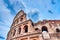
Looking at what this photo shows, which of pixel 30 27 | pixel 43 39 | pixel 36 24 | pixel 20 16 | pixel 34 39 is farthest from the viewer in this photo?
pixel 20 16

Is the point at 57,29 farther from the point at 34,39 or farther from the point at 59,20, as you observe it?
the point at 34,39

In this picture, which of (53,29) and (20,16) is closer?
(53,29)

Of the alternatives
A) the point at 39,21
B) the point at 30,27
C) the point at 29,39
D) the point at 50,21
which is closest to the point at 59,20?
the point at 50,21

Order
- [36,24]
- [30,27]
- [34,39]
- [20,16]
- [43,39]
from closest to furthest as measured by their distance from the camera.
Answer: [43,39]
[34,39]
[30,27]
[36,24]
[20,16]

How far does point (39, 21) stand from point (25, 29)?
3.49 m

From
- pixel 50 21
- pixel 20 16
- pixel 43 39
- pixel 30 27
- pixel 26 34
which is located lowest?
pixel 43 39

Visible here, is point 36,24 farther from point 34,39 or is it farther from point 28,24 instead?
point 34,39

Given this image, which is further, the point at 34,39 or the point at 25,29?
the point at 25,29

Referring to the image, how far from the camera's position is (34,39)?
21.0 meters

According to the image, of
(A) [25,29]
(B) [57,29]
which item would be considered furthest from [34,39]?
(B) [57,29]

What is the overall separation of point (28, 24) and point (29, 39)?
3.73m

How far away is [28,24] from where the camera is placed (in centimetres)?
2380

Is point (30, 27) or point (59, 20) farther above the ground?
point (59, 20)

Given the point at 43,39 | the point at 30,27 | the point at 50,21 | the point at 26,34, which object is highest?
the point at 50,21
